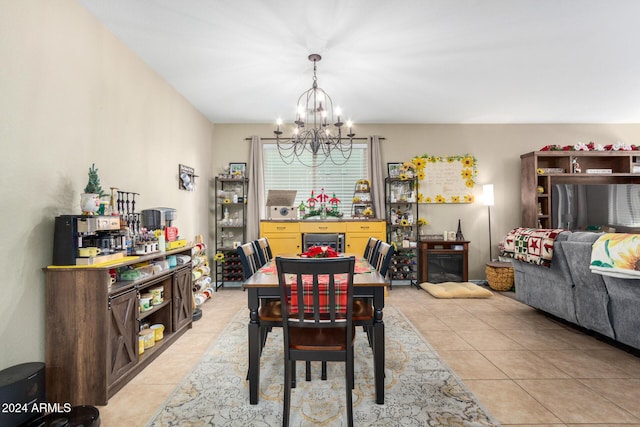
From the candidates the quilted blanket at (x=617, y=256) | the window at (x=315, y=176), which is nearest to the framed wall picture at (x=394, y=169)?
the window at (x=315, y=176)

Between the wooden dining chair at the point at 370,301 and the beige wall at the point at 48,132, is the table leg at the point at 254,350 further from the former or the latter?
the beige wall at the point at 48,132

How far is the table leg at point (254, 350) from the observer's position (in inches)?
73.9

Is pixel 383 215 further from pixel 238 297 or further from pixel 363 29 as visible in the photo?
pixel 363 29

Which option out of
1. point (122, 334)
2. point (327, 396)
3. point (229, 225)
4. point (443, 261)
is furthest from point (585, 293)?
point (229, 225)

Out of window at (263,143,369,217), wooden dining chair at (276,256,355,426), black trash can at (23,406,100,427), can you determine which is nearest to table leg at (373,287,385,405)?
wooden dining chair at (276,256,355,426)

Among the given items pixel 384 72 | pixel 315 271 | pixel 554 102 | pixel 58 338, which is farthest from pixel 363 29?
pixel 554 102

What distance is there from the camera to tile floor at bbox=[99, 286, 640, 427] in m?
1.81

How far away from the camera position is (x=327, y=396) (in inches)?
78.2

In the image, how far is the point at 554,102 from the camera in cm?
446

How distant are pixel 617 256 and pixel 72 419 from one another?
3.74m

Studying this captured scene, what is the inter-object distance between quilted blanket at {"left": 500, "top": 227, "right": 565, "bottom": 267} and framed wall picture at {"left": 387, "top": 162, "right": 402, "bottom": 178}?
2.06 meters

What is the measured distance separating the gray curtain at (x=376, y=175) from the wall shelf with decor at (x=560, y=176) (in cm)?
246

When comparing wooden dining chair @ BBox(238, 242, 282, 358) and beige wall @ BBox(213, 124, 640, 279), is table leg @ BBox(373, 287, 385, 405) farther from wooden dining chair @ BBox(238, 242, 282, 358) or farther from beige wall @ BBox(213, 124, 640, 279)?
beige wall @ BBox(213, 124, 640, 279)

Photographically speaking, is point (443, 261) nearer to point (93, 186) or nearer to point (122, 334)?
point (122, 334)
